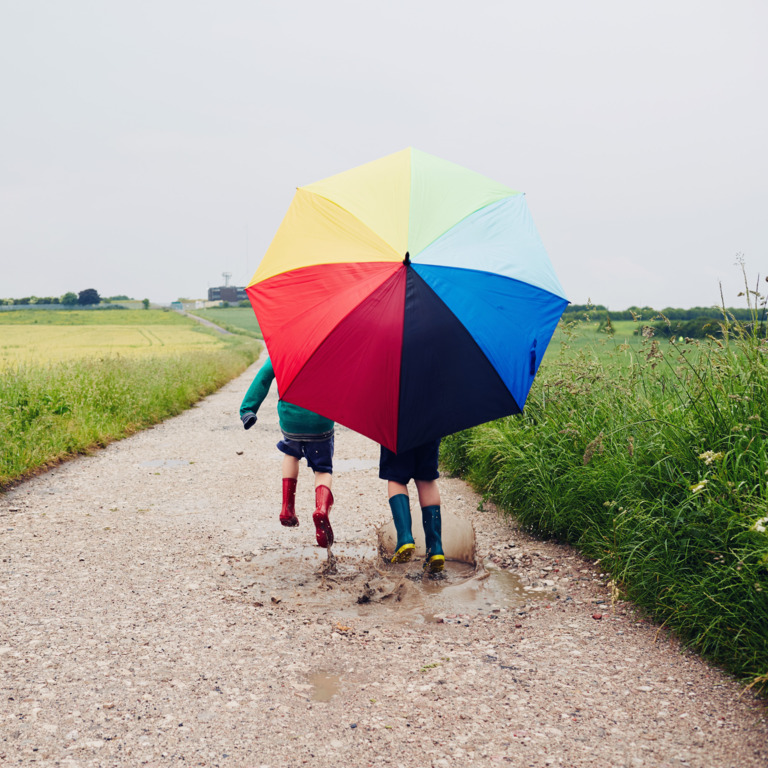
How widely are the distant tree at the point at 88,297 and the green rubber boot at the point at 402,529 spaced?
86596 mm

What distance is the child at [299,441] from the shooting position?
466 centimetres

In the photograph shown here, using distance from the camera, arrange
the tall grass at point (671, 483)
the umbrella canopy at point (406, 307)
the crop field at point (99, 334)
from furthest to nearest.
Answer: the crop field at point (99, 334)
the umbrella canopy at point (406, 307)
the tall grass at point (671, 483)

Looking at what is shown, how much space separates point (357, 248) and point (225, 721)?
230cm

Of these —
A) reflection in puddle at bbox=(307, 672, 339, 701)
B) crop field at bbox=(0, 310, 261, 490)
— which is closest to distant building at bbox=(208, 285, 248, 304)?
crop field at bbox=(0, 310, 261, 490)

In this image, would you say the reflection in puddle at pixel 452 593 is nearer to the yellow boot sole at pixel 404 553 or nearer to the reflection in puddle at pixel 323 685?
the yellow boot sole at pixel 404 553

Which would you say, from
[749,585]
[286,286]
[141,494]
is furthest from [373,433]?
[141,494]

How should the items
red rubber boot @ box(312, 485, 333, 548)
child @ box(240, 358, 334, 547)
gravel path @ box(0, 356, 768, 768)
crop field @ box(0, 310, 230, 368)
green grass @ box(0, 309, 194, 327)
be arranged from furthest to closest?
green grass @ box(0, 309, 194, 327), crop field @ box(0, 310, 230, 368), child @ box(240, 358, 334, 547), red rubber boot @ box(312, 485, 333, 548), gravel path @ box(0, 356, 768, 768)

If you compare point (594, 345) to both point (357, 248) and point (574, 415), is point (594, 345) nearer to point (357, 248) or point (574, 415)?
point (574, 415)

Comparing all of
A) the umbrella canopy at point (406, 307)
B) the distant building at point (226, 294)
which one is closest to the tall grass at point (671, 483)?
the umbrella canopy at point (406, 307)

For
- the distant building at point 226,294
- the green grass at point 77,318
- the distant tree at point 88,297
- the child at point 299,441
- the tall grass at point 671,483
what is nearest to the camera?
the tall grass at point 671,483

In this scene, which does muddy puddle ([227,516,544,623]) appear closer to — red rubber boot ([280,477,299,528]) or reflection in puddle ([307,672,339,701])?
red rubber boot ([280,477,299,528])

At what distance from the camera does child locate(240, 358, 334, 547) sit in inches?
183

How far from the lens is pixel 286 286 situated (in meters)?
3.82

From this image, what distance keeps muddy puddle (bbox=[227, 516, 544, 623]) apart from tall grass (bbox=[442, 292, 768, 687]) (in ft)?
2.46
